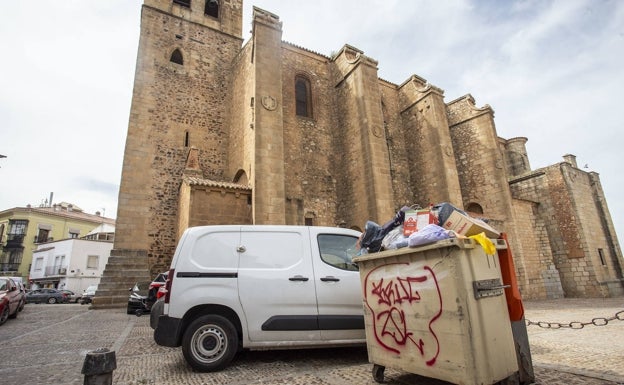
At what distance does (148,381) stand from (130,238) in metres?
9.91

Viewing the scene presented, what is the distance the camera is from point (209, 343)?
3.83 metres

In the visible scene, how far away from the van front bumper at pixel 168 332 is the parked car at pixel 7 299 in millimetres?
7533

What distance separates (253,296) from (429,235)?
2286mm

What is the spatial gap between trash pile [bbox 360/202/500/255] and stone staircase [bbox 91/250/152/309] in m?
10.5

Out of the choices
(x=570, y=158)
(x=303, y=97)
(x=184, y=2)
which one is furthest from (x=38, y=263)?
(x=570, y=158)

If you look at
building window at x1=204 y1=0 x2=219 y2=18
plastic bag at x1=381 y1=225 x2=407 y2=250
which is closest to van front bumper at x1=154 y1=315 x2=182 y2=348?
plastic bag at x1=381 y1=225 x2=407 y2=250

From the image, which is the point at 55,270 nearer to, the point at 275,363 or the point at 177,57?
the point at 177,57

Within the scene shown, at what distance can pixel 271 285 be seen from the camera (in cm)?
403

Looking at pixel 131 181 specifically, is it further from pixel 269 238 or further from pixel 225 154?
pixel 269 238

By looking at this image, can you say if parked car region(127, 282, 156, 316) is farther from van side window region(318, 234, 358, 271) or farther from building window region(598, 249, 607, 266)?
building window region(598, 249, 607, 266)

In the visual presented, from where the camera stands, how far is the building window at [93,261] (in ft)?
107

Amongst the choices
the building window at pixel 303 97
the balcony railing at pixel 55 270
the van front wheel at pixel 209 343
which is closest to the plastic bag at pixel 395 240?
the van front wheel at pixel 209 343

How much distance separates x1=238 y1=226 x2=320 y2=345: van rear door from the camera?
3.94m

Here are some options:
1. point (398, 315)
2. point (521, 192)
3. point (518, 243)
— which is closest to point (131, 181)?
point (398, 315)
